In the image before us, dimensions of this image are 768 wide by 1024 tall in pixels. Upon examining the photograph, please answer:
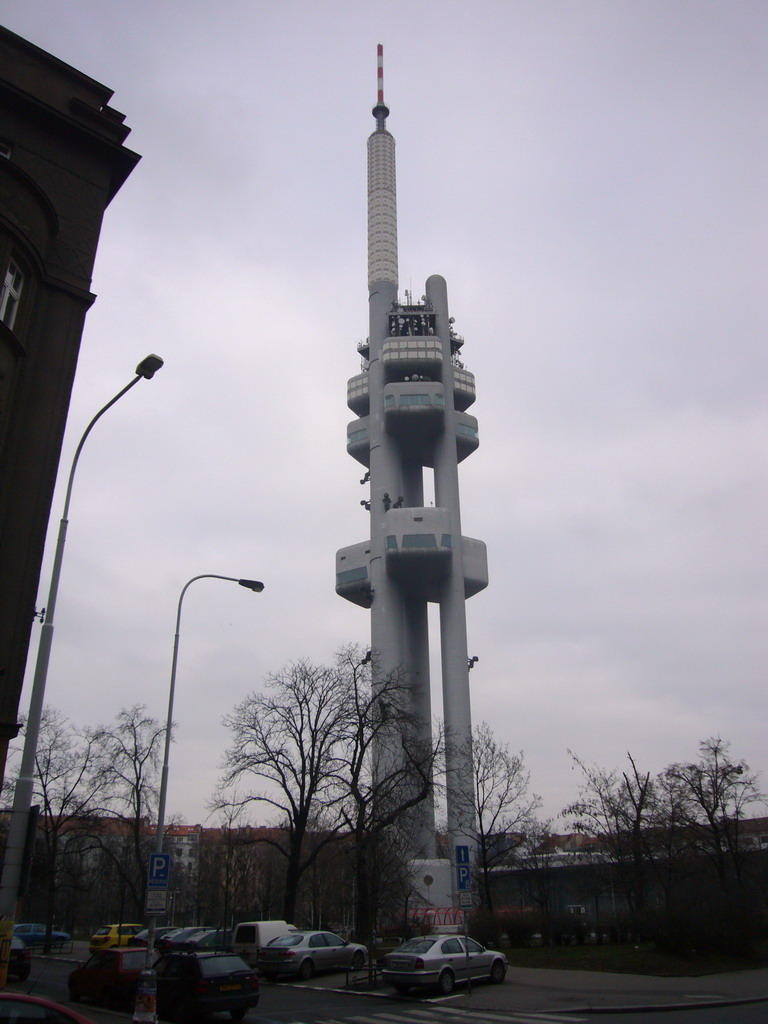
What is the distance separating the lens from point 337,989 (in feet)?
77.9

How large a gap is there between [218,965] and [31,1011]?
37.9 ft

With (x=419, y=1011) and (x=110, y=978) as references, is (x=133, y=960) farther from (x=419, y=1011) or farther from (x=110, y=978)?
(x=419, y=1011)

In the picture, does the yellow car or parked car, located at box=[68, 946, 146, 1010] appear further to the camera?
the yellow car

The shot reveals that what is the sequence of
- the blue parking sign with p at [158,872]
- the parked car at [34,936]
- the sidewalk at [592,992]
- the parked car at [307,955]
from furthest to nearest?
the parked car at [34,936] → the parked car at [307,955] → the sidewalk at [592,992] → the blue parking sign with p at [158,872]

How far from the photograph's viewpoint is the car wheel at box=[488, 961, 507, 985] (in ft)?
77.9

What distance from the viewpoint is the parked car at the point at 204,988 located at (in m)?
17.9

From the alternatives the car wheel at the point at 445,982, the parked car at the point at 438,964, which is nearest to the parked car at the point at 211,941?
the parked car at the point at 438,964

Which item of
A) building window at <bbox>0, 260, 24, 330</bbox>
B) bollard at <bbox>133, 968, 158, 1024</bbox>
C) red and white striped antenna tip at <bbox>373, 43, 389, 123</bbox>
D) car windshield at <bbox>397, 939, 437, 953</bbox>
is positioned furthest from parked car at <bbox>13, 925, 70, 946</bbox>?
red and white striped antenna tip at <bbox>373, 43, 389, 123</bbox>

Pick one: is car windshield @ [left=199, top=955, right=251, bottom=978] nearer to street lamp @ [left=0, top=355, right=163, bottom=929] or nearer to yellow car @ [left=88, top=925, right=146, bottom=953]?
street lamp @ [left=0, top=355, right=163, bottom=929]

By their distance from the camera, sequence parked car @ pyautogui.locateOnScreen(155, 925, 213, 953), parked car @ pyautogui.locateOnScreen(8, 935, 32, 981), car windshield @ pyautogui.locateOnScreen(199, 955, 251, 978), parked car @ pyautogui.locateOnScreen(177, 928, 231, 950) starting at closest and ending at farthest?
1. car windshield @ pyautogui.locateOnScreen(199, 955, 251, 978)
2. parked car @ pyautogui.locateOnScreen(8, 935, 32, 981)
3. parked car @ pyautogui.locateOnScreen(177, 928, 231, 950)
4. parked car @ pyautogui.locateOnScreen(155, 925, 213, 953)

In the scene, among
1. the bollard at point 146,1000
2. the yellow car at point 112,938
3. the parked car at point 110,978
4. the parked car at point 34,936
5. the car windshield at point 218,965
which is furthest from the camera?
the parked car at point 34,936

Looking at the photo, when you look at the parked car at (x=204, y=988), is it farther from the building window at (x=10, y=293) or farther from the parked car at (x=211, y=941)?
the building window at (x=10, y=293)

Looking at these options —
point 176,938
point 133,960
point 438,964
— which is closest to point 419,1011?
point 438,964

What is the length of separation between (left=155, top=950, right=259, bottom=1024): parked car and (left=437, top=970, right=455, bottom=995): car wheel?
5.52m
